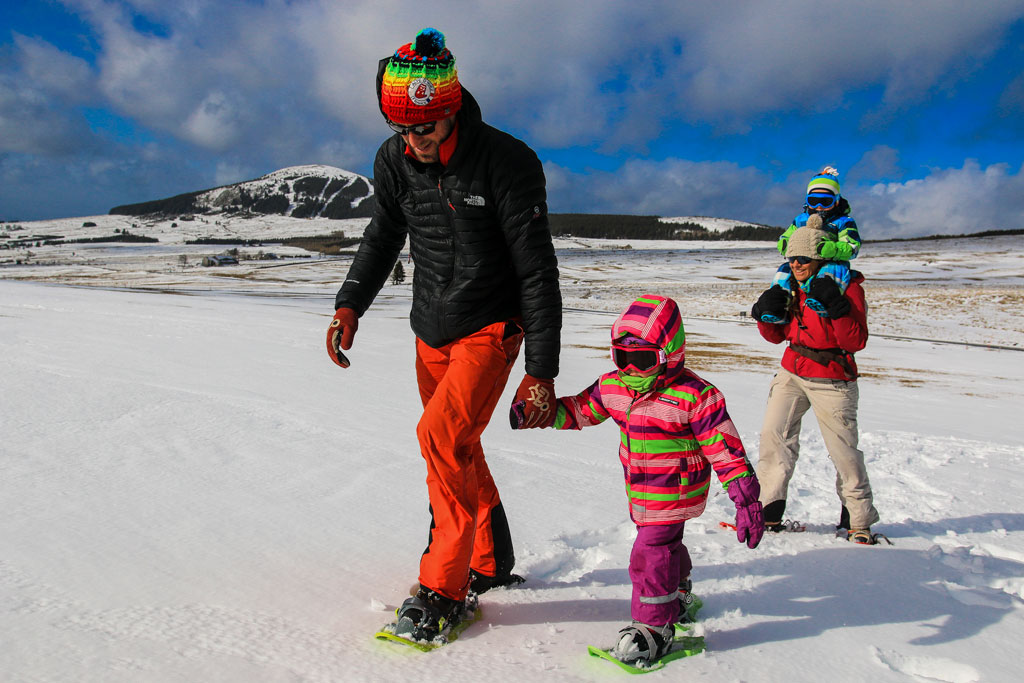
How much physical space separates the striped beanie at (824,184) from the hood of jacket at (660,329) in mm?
Answer: 3412

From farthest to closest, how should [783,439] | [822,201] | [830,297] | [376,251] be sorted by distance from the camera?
[822,201]
[783,439]
[830,297]
[376,251]

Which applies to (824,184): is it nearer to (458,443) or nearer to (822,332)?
(822,332)

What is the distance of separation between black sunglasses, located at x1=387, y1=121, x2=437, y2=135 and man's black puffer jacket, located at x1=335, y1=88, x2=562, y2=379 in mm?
146

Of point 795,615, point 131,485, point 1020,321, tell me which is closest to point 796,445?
point 795,615

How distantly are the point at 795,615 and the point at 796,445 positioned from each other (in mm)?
1496

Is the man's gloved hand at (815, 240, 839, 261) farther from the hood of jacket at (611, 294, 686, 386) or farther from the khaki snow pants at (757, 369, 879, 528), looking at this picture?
the hood of jacket at (611, 294, 686, 386)

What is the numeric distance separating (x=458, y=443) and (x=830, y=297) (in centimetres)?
251

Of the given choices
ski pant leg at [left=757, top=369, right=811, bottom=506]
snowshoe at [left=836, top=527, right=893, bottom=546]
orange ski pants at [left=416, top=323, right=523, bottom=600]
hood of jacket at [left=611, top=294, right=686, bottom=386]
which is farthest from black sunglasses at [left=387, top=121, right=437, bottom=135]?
snowshoe at [left=836, top=527, right=893, bottom=546]

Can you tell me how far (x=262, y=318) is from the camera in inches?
547

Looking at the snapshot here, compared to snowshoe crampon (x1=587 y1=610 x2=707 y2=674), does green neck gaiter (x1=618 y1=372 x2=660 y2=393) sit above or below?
above

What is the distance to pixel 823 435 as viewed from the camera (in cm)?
418

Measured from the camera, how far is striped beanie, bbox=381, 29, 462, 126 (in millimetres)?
2561

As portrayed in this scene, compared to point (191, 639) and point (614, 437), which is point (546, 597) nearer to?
point (191, 639)

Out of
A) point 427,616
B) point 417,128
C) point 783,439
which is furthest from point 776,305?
point 427,616
